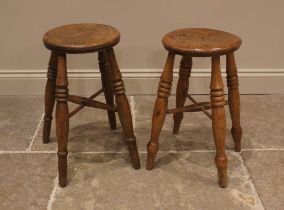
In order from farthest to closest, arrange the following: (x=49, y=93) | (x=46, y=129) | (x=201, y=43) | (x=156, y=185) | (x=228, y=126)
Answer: (x=228, y=126)
(x=46, y=129)
(x=49, y=93)
(x=156, y=185)
(x=201, y=43)

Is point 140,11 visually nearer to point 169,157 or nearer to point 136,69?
point 136,69

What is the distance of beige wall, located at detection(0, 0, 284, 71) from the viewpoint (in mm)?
2010

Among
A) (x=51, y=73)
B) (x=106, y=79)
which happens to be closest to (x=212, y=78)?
(x=106, y=79)

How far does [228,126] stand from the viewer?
1909mm

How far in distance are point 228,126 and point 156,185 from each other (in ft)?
1.89

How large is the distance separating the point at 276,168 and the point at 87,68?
3.62 ft

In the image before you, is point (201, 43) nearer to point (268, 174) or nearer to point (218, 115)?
point (218, 115)

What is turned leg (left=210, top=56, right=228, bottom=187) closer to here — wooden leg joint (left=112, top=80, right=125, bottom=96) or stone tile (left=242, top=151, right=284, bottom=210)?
stone tile (left=242, top=151, right=284, bottom=210)

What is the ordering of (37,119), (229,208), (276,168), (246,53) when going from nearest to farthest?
(229,208) < (276,168) < (37,119) < (246,53)

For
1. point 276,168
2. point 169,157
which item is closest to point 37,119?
point 169,157

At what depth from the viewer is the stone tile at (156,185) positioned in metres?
1.42

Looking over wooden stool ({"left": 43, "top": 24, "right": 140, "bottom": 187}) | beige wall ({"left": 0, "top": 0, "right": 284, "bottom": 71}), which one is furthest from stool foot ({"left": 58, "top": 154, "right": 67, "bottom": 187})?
beige wall ({"left": 0, "top": 0, "right": 284, "bottom": 71})

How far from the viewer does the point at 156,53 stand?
2.11 meters

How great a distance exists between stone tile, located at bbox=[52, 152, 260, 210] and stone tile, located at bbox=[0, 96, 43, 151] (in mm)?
300
